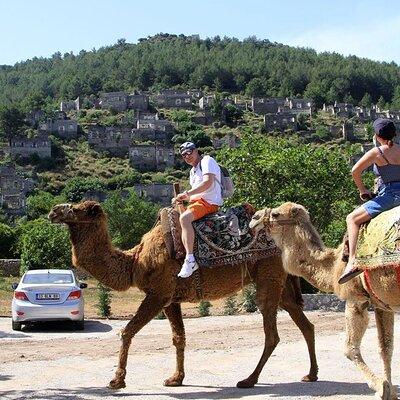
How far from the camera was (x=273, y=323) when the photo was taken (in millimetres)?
10383

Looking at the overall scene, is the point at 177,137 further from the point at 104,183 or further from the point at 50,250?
the point at 50,250

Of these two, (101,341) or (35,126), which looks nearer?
(101,341)

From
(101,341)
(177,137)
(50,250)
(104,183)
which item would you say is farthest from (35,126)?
(101,341)

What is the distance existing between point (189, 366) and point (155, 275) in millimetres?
2255

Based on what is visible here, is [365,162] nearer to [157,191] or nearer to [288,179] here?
[288,179]

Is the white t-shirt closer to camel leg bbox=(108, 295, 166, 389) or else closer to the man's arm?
Result: the man's arm

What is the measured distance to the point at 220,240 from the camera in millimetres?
10352

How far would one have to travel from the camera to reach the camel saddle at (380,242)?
756cm

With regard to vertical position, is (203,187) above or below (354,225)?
above

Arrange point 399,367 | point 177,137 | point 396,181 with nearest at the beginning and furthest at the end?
1. point 396,181
2. point 399,367
3. point 177,137

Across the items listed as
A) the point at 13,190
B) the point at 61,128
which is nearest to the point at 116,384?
the point at 13,190

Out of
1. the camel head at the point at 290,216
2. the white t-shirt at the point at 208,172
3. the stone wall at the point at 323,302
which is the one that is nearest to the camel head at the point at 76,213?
the white t-shirt at the point at 208,172

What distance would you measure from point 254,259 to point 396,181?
283 cm

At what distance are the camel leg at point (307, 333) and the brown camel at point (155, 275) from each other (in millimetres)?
13
